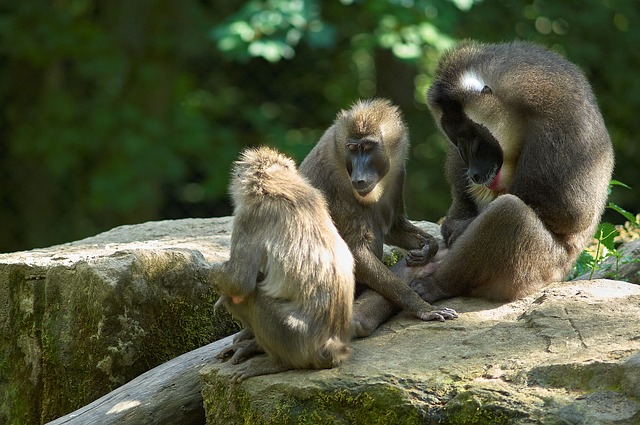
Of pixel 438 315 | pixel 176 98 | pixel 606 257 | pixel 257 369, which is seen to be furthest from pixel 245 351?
pixel 176 98

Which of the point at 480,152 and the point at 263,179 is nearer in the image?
the point at 263,179

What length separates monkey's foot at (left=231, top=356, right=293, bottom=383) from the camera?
426 centimetres

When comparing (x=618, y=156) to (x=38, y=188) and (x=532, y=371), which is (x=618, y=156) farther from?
(x=532, y=371)

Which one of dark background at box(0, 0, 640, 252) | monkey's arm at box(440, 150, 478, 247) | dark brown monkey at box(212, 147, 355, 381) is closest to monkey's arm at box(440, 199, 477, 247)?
monkey's arm at box(440, 150, 478, 247)

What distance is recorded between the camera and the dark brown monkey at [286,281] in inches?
Answer: 166

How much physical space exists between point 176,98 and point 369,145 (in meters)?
7.75

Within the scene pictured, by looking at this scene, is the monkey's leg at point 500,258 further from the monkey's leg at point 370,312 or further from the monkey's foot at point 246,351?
the monkey's foot at point 246,351

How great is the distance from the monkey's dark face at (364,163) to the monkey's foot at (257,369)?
1055 mm

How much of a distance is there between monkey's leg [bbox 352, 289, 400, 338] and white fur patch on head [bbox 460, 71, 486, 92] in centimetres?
119

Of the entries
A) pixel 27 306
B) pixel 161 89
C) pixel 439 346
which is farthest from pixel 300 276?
pixel 161 89

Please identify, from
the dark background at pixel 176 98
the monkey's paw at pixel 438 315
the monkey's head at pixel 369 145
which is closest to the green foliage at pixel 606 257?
the monkey's paw at pixel 438 315

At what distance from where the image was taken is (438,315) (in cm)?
475

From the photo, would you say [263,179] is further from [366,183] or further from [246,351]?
[246,351]

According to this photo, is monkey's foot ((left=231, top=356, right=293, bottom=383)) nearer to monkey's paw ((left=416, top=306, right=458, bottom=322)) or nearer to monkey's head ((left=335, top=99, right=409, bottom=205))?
monkey's paw ((left=416, top=306, right=458, bottom=322))
